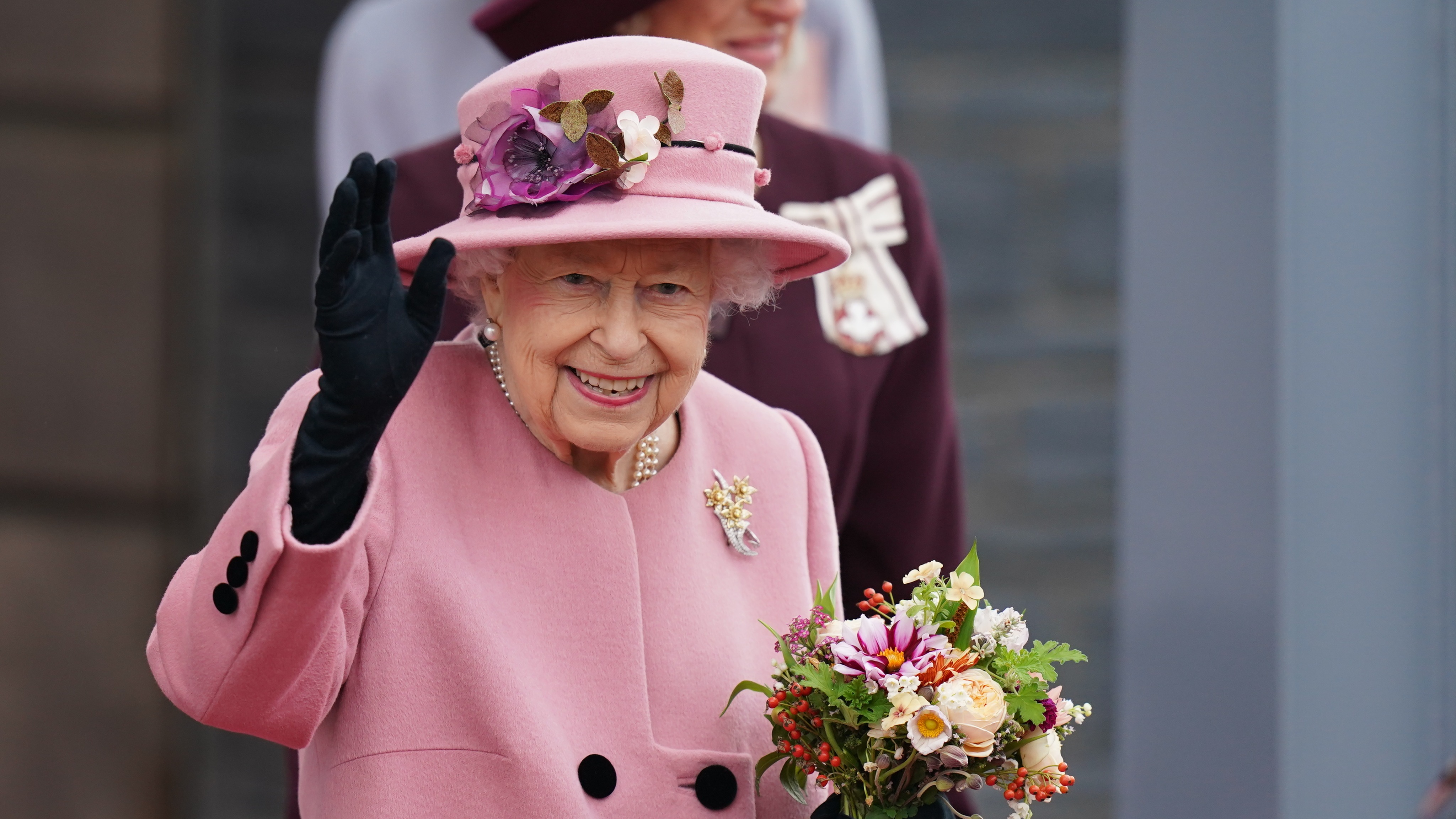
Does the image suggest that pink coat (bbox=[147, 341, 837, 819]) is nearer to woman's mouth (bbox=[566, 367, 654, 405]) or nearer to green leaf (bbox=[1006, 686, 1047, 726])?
woman's mouth (bbox=[566, 367, 654, 405])

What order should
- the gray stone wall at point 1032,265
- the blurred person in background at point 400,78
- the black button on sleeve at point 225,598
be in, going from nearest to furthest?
the black button on sleeve at point 225,598 < the blurred person in background at point 400,78 < the gray stone wall at point 1032,265

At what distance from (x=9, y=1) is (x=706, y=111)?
2.45 metres

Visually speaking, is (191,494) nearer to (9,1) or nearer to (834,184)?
(9,1)

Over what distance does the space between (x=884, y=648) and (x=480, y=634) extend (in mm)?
499

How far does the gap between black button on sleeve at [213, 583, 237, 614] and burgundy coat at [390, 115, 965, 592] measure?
4.40ft

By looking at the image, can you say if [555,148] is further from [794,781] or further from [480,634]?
[794,781]

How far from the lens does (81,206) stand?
4309 mm

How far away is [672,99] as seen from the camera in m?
2.29

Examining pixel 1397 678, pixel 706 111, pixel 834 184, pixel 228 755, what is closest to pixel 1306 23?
pixel 834 184

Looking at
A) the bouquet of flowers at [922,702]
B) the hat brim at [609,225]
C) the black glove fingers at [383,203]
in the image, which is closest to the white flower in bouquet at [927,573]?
the bouquet of flowers at [922,702]

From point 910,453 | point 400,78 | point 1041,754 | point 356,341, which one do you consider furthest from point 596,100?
point 400,78

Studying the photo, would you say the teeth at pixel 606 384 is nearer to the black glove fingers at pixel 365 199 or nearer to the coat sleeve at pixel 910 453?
the black glove fingers at pixel 365 199

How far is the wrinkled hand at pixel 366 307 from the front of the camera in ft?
6.27

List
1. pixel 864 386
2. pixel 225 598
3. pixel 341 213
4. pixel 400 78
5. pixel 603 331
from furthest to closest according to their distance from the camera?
1. pixel 400 78
2. pixel 864 386
3. pixel 603 331
4. pixel 225 598
5. pixel 341 213
